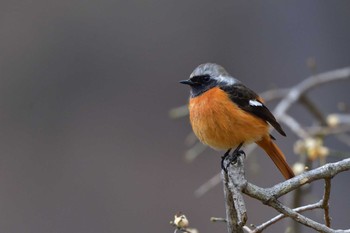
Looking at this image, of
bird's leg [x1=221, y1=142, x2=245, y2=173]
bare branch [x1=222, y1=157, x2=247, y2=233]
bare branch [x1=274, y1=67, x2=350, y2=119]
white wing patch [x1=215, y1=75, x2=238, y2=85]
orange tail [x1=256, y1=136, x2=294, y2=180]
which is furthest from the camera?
bare branch [x1=274, y1=67, x2=350, y2=119]

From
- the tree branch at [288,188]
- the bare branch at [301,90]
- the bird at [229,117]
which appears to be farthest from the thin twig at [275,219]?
the bare branch at [301,90]

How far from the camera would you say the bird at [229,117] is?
3.85 m

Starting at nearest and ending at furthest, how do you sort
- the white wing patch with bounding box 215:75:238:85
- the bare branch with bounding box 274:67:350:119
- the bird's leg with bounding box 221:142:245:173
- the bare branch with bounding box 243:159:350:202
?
the bare branch with bounding box 243:159:350:202 < the bird's leg with bounding box 221:142:245:173 < the white wing patch with bounding box 215:75:238:85 < the bare branch with bounding box 274:67:350:119

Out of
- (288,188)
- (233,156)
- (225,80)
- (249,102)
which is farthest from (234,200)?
(225,80)

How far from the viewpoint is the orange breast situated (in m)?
3.84

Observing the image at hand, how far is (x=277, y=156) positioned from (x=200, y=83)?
606 mm

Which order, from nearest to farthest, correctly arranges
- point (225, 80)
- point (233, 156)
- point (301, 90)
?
point (233, 156) < point (225, 80) < point (301, 90)

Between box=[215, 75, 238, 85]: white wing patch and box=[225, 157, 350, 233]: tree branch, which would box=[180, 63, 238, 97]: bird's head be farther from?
box=[225, 157, 350, 233]: tree branch

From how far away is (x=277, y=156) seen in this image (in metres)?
3.94

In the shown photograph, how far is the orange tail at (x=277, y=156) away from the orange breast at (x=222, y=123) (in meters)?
0.09

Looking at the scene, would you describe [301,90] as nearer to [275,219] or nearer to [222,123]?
[222,123]

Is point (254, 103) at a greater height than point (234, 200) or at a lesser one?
greater

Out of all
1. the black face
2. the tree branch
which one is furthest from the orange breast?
the tree branch

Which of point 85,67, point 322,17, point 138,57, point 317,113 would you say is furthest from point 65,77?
point 317,113
